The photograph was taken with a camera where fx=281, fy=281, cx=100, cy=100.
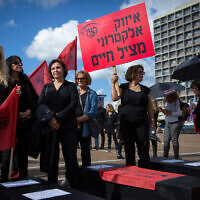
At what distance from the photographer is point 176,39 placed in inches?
3738

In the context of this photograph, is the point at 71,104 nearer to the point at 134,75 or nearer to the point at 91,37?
the point at 134,75

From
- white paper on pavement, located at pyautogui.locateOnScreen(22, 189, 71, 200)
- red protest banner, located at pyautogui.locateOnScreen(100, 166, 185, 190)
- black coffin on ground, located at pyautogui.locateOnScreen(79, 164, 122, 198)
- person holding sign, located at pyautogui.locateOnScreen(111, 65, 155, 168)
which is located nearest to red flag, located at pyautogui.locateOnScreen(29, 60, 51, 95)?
person holding sign, located at pyautogui.locateOnScreen(111, 65, 155, 168)

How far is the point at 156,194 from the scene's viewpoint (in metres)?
2.63

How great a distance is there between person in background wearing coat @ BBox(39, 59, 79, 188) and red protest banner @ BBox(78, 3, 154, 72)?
119 centimetres

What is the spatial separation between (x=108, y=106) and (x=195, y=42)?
275ft

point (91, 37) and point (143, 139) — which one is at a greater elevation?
point (91, 37)

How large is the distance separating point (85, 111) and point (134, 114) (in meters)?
0.80

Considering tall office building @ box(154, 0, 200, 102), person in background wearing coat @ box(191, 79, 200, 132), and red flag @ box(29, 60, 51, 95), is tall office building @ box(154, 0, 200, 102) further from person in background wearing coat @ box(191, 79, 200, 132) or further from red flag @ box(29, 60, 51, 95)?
person in background wearing coat @ box(191, 79, 200, 132)

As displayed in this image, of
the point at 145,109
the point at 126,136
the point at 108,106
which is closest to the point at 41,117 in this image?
the point at 126,136

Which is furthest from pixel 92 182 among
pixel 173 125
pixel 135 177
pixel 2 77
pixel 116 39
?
pixel 173 125

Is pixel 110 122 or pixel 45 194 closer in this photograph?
pixel 45 194

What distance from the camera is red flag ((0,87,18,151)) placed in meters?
3.27

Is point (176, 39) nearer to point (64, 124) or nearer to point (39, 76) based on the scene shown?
point (39, 76)

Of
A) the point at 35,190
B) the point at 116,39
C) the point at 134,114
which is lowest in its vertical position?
the point at 35,190
